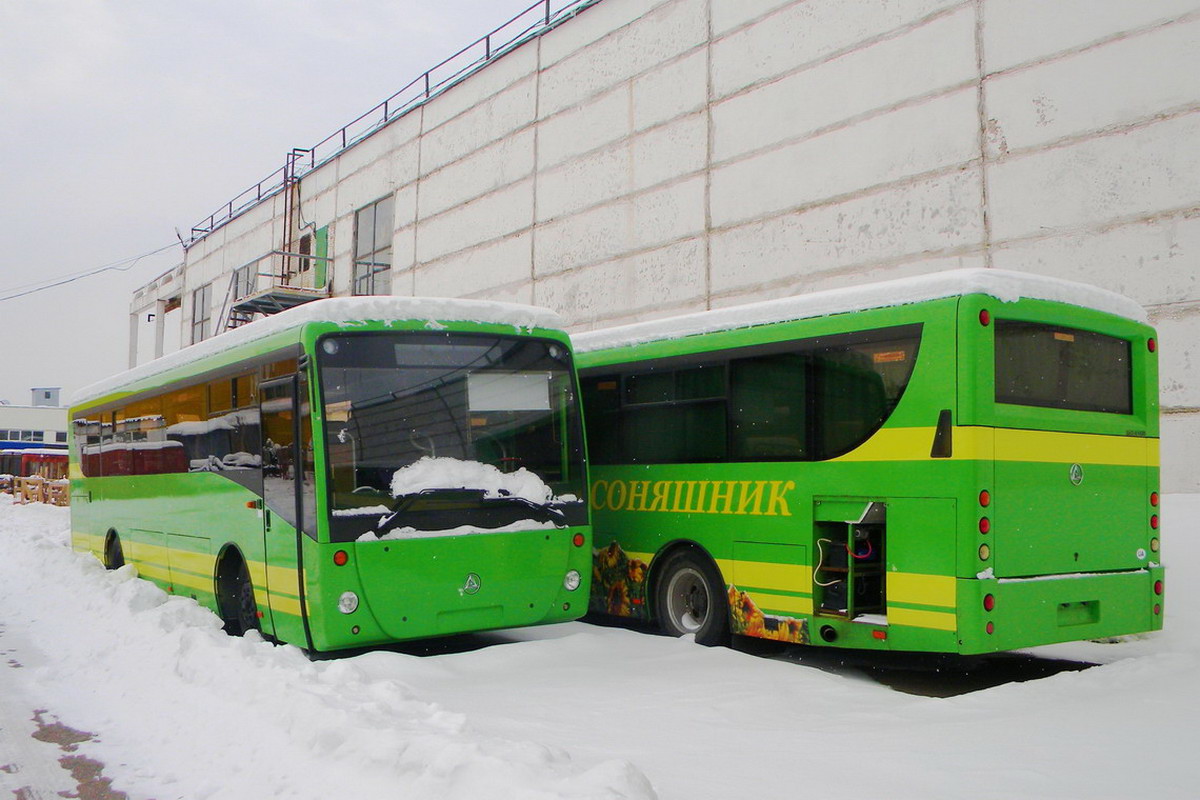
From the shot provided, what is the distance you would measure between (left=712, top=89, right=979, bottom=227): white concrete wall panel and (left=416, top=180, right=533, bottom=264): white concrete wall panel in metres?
6.49

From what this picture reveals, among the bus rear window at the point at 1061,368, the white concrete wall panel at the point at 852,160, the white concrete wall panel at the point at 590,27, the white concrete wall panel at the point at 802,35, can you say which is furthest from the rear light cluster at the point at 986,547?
the white concrete wall panel at the point at 590,27

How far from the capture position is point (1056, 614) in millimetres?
7973

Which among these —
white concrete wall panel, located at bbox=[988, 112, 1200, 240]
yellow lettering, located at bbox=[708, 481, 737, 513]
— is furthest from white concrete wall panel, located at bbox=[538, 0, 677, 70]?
yellow lettering, located at bbox=[708, 481, 737, 513]

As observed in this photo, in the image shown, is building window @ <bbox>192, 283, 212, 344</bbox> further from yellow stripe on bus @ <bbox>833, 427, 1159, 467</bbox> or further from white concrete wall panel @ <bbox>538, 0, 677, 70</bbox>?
yellow stripe on bus @ <bbox>833, 427, 1159, 467</bbox>

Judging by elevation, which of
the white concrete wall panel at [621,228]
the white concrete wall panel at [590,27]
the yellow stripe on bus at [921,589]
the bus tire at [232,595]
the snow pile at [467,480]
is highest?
the white concrete wall panel at [590,27]

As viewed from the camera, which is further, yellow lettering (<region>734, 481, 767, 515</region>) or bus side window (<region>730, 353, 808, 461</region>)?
yellow lettering (<region>734, 481, 767, 515</region>)

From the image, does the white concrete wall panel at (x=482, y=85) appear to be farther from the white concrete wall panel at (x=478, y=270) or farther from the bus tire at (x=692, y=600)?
the bus tire at (x=692, y=600)

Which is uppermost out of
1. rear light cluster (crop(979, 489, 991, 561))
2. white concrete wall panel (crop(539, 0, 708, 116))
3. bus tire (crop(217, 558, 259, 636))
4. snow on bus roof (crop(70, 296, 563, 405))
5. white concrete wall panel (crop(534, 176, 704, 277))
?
white concrete wall panel (crop(539, 0, 708, 116))

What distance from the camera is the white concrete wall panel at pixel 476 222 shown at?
2450 centimetres

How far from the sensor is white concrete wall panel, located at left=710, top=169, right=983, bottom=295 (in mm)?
15211

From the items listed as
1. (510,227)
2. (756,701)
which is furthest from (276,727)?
(510,227)

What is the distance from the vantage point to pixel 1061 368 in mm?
8195

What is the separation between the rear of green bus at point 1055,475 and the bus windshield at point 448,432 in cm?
333

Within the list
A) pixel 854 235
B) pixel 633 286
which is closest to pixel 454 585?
pixel 854 235
